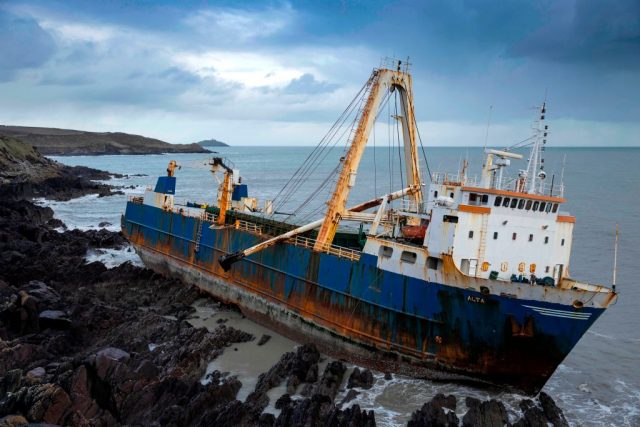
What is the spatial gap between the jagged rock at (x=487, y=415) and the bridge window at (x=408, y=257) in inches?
172

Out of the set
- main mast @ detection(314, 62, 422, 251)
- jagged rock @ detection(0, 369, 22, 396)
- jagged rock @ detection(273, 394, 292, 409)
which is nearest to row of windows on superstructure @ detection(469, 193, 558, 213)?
main mast @ detection(314, 62, 422, 251)

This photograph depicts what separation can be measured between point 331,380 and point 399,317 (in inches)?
109

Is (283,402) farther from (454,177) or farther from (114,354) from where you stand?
(454,177)

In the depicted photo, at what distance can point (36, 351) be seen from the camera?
634 inches

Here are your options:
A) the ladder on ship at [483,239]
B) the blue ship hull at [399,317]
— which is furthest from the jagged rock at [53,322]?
the ladder on ship at [483,239]

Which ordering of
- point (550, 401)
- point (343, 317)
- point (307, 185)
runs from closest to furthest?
A: point (550, 401) < point (343, 317) < point (307, 185)

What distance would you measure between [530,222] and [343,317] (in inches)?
261

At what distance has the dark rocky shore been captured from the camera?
13.1 m

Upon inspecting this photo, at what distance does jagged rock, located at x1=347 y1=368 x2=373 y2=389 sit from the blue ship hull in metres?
0.93

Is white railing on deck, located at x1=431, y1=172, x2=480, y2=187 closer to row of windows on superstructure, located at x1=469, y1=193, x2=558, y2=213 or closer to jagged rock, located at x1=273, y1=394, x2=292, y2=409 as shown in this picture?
row of windows on superstructure, located at x1=469, y1=193, x2=558, y2=213

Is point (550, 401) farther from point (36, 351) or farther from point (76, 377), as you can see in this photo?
point (36, 351)

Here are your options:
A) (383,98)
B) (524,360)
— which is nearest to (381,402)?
(524,360)

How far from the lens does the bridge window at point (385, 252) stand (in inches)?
687

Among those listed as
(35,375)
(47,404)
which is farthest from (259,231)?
(47,404)
